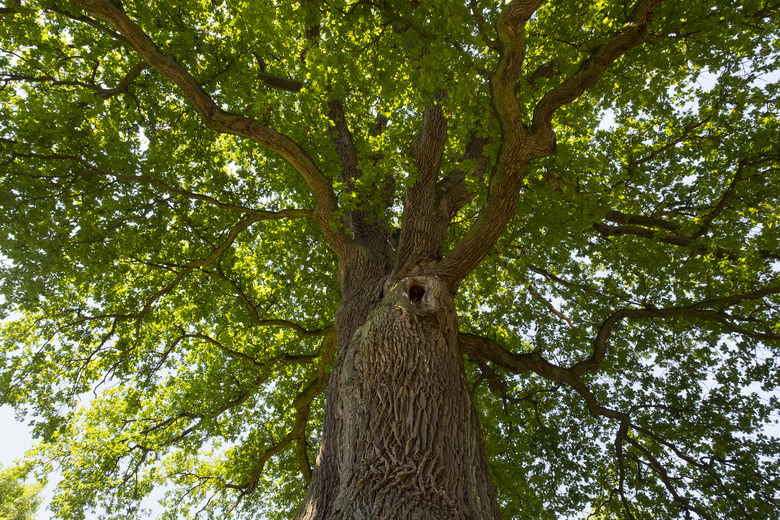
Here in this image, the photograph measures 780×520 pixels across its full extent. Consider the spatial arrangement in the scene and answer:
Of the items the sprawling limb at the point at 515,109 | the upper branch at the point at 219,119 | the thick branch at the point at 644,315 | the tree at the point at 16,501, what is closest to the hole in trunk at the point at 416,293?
the sprawling limb at the point at 515,109

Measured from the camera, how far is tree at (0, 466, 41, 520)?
17.3 meters

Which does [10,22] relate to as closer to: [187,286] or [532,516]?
[187,286]

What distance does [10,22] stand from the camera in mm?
5727

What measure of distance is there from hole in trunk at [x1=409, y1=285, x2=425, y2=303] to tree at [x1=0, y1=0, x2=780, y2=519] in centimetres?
2

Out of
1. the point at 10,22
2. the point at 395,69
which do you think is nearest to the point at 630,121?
the point at 395,69

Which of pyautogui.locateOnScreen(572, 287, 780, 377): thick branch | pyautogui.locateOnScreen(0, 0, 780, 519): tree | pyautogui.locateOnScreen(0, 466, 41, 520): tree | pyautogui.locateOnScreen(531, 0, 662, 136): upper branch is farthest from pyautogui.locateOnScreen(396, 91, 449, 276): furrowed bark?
pyautogui.locateOnScreen(0, 466, 41, 520): tree

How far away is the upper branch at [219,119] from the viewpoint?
15.8ft

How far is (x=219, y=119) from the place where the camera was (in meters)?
5.37

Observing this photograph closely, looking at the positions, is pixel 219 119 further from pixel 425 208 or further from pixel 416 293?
pixel 416 293

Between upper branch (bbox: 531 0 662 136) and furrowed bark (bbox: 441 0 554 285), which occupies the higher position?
upper branch (bbox: 531 0 662 136)

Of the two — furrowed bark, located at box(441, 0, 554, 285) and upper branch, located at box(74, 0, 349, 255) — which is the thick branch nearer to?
furrowed bark, located at box(441, 0, 554, 285)

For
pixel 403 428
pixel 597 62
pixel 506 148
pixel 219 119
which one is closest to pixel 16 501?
pixel 219 119

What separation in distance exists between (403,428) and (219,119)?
4.47m

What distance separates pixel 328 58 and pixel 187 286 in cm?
583
